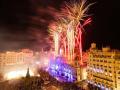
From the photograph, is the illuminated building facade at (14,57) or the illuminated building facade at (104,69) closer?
the illuminated building facade at (104,69)

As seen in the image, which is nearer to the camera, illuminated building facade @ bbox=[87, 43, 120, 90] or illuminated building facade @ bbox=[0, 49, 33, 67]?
illuminated building facade @ bbox=[87, 43, 120, 90]

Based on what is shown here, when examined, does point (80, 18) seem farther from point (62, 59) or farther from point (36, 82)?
point (62, 59)

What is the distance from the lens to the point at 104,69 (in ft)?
125

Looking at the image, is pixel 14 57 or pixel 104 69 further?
pixel 14 57

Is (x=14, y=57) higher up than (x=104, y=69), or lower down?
higher up

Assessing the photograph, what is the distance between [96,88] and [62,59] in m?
18.5

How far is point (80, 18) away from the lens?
35.7 metres

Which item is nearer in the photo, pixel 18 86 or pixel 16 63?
→ pixel 18 86

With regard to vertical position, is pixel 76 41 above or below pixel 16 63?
above

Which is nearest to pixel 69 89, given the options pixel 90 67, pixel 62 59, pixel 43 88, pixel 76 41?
pixel 43 88

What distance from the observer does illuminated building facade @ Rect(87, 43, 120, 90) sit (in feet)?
117

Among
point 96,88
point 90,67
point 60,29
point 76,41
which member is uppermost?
point 60,29

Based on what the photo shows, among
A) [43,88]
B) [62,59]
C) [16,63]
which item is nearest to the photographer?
[43,88]

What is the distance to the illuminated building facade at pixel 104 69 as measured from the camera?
3556 cm
